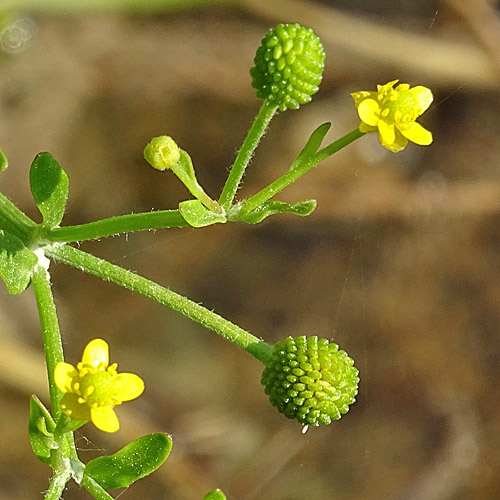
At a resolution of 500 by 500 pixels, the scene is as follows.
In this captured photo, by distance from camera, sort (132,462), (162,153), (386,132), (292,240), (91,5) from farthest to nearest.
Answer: (292,240)
(91,5)
(386,132)
(132,462)
(162,153)

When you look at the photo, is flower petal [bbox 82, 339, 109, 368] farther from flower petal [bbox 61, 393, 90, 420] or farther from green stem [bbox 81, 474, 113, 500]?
green stem [bbox 81, 474, 113, 500]

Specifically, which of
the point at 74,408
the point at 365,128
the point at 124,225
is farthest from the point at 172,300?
the point at 365,128

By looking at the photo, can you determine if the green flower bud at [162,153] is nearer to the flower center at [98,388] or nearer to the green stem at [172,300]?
the green stem at [172,300]

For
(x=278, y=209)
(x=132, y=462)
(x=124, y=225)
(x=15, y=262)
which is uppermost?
(x=278, y=209)

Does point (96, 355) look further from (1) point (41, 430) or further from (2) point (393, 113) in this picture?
(2) point (393, 113)

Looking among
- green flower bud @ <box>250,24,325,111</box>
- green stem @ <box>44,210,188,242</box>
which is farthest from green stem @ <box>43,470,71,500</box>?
green flower bud @ <box>250,24,325,111</box>

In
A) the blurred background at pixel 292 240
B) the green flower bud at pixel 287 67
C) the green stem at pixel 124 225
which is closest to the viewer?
the green stem at pixel 124 225

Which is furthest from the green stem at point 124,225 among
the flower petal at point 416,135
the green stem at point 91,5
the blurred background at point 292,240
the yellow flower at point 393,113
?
the blurred background at point 292,240
